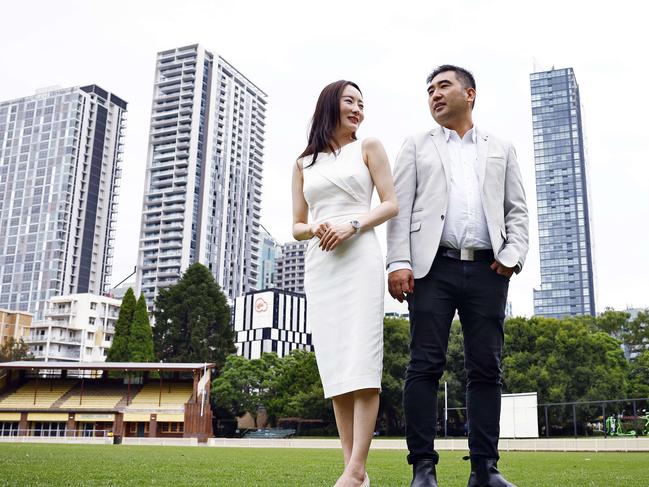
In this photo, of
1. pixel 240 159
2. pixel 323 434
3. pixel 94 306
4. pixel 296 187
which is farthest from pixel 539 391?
pixel 240 159

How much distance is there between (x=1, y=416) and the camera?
33.2m

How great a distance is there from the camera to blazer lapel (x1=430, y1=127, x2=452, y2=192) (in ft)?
9.89

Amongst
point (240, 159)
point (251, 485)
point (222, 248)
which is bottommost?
point (251, 485)

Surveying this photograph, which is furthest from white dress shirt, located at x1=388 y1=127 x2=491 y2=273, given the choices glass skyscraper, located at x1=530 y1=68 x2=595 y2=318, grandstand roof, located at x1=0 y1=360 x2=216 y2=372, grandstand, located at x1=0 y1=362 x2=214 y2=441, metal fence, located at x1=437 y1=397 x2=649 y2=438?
glass skyscraper, located at x1=530 y1=68 x2=595 y2=318

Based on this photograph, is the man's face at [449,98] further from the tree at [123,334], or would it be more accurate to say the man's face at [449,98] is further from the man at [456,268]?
the tree at [123,334]

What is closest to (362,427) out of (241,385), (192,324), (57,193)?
(241,385)

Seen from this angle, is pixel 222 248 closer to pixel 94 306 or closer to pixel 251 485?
pixel 94 306

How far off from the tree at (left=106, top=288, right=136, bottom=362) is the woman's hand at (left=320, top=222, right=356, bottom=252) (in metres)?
40.9

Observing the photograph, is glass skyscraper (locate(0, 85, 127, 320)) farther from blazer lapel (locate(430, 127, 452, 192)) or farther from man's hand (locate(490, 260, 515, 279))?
man's hand (locate(490, 260, 515, 279))

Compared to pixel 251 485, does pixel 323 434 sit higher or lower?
lower

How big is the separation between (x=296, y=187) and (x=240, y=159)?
97068 millimetres

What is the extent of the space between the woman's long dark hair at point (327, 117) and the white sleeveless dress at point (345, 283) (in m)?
0.06

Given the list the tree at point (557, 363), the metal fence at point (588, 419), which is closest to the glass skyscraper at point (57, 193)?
the metal fence at point (588, 419)

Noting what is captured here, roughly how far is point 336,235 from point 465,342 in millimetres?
792
